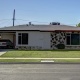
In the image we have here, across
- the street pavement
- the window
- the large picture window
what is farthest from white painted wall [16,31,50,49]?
the street pavement

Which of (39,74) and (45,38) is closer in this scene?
(39,74)

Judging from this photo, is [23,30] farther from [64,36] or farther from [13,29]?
[64,36]

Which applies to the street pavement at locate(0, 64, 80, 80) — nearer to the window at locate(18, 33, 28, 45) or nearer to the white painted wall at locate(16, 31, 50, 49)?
the white painted wall at locate(16, 31, 50, 49)

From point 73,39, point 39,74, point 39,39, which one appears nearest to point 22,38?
point 39,39

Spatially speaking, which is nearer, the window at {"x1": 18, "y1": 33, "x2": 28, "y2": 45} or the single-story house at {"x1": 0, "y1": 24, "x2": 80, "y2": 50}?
the single-story house at {"x1": 0, "y1": 24, "x2": 80, "y2": 50}

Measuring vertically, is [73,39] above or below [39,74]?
above

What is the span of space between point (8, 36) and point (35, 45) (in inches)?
293

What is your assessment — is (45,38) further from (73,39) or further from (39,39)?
(73,39)

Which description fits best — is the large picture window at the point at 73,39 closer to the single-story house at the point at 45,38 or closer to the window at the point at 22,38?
the single-story house at the point at 45,38

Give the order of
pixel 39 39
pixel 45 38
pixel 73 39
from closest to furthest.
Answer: pixel 39 39, pixel 45 38, pixel 73 39

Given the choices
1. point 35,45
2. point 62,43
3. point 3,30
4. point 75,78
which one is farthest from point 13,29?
point 75,78

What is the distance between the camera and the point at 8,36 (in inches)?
1813

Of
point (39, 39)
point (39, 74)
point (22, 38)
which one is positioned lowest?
point (39, 74)

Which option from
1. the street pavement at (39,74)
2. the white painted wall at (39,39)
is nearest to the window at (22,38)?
the white painted wall at (39,39)
